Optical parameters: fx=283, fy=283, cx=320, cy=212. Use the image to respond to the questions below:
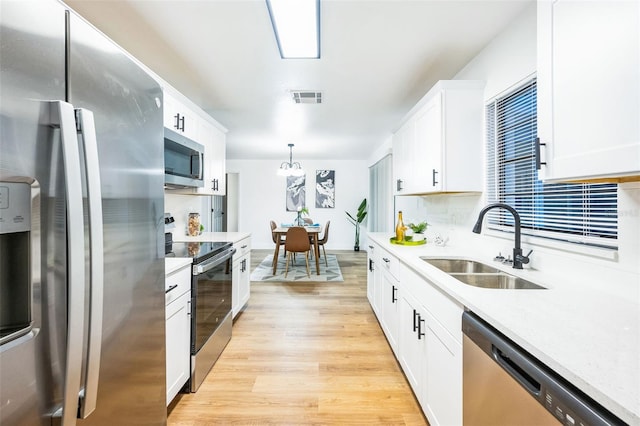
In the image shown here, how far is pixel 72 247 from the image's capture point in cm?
65

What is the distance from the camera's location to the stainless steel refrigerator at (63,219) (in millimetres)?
586

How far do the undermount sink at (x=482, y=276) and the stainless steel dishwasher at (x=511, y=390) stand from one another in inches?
22.1

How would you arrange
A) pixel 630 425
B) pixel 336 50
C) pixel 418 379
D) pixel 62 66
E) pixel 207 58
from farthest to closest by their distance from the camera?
1. pixel 207 58
2. pixel 336 50
3. pixel 418 379
4. pixel 62 66
5. pixel 630 425

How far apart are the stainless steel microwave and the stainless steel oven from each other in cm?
54

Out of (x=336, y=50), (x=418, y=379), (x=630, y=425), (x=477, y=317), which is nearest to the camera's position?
(x=630, y=425)

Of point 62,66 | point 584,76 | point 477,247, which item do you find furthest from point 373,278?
point 62,66

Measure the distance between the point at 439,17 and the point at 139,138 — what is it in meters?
1.89

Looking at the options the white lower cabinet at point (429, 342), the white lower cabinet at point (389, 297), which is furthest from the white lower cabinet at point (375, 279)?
the white lower cabinet at point (429, 342)

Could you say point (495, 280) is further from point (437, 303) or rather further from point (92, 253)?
point (92, 253)

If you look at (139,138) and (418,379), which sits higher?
(139,138)

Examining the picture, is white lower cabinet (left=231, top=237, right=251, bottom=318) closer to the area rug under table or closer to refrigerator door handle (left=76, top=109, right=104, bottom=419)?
the area rug under table

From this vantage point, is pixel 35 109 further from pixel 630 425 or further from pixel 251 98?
pixel 251 98

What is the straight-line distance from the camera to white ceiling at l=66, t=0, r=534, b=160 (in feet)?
5.72

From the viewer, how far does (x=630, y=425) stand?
554 mm
